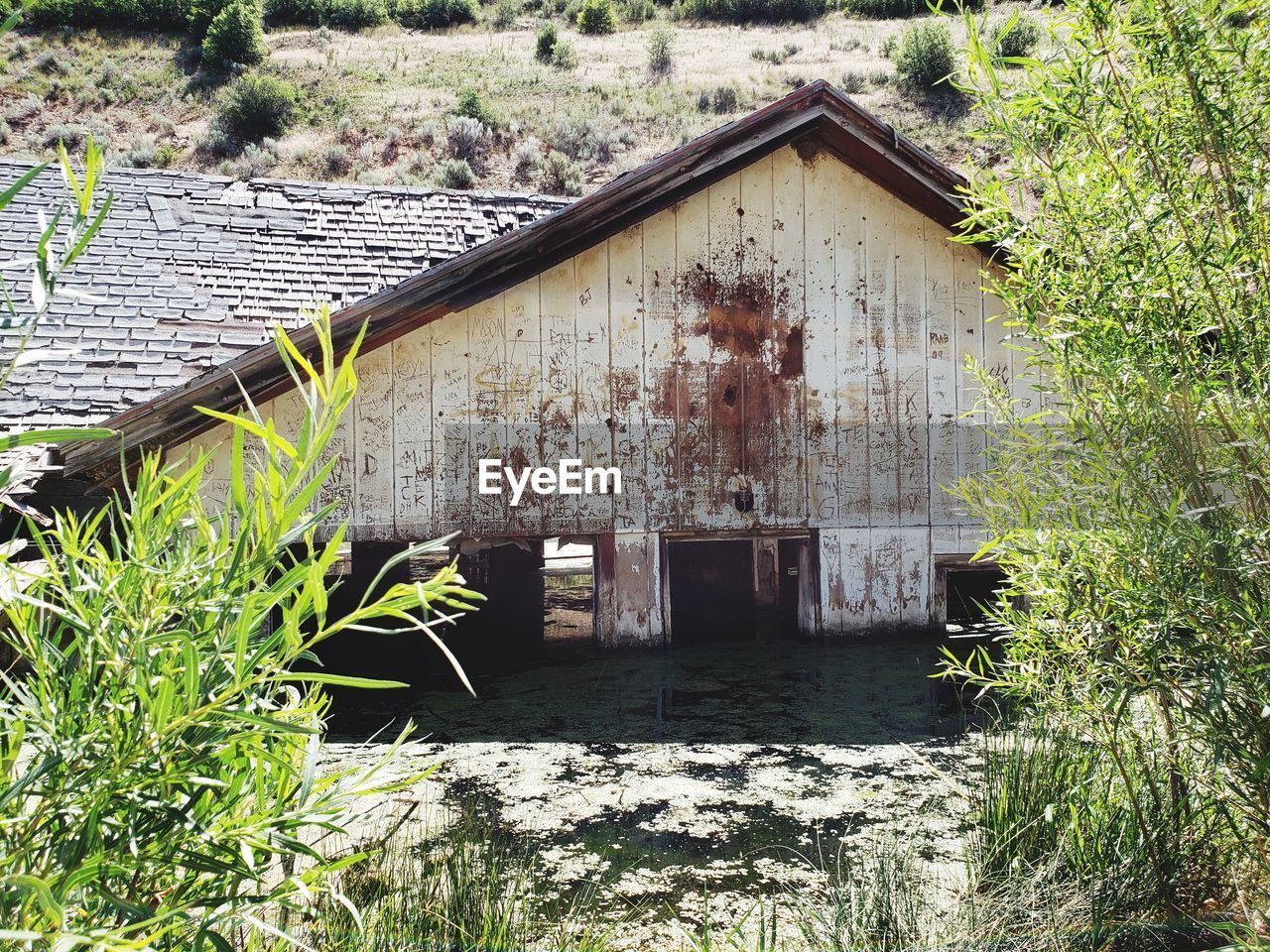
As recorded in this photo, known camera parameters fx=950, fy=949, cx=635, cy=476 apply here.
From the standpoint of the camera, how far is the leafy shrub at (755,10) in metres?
45.4

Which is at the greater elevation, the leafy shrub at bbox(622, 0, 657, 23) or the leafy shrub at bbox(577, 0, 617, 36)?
the leafy shrub at bbox(622, 0, 657, 23)

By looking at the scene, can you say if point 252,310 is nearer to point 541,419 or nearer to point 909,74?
point 541,419

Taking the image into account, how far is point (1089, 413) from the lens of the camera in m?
2.84

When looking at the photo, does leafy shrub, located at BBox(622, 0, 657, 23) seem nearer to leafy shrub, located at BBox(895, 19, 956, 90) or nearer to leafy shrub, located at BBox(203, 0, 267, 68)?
leafy shrub, located at BBox(895, 19, 956, 90)

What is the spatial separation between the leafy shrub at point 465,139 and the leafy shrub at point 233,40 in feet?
37.7

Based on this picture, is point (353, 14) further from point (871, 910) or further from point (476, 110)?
point (871, 910)

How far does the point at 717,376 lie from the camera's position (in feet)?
23.0

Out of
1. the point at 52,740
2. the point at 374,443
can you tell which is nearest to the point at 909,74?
the point at 374,443

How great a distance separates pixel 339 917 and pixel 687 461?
4.60 meters

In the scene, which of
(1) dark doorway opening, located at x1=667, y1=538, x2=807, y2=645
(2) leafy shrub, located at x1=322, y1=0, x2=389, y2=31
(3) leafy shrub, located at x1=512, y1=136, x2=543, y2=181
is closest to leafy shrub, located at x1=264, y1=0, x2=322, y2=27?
(2) leafy shrub, located at x1=322, y1=0, x2=389, y2=31

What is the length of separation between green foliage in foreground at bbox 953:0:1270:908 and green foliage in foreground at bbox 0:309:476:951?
2.01m

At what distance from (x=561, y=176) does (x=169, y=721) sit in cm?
3049

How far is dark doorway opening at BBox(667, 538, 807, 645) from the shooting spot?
Result: 32.6 feet

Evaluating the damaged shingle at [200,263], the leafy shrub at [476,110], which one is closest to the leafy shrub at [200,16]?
the leafy shrub at [476,110]
